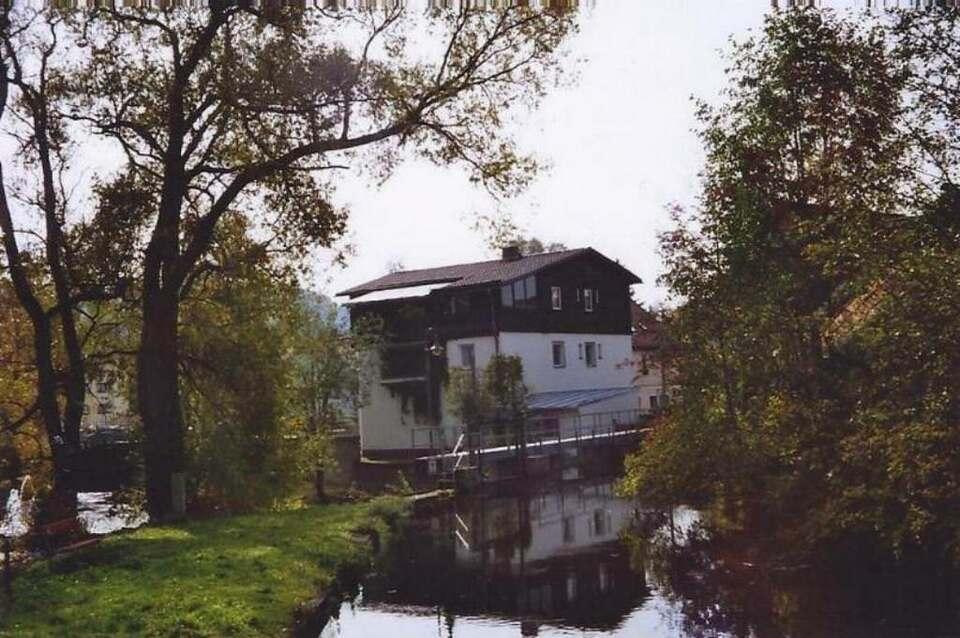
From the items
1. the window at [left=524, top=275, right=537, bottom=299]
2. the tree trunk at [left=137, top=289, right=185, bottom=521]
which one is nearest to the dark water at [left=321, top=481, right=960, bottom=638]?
the tree trunk at [left=137, top=289, right=185, bottom=521]

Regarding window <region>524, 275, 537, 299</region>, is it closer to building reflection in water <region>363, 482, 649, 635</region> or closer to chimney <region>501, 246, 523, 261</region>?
chimney <region>501, 246, 523, 261</region>

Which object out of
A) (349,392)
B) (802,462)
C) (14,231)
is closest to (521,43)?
Result: (802,462)

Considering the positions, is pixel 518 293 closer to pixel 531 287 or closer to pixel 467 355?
pixel 531 287

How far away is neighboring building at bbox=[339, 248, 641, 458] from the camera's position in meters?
36.6

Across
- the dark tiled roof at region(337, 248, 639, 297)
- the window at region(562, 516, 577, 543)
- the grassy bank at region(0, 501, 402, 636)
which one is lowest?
the window at region(562, 516, 577, 543)

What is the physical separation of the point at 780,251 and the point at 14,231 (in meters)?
11.9

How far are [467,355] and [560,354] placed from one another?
4.62m

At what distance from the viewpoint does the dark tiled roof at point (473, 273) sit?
3685 centimetres

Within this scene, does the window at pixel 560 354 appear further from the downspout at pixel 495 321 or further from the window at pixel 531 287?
the downspout at pixel 495 321

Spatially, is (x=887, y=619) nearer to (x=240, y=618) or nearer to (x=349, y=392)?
(x=240, y=618)

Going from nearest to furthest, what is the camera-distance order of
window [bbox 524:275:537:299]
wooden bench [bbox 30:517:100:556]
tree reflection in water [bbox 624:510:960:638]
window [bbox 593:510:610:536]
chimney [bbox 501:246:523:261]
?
tree reflection in water [bbox 624:510:960:638], wooden bench [bbox 30:517:100:556], window [bbox 593:510:610:536], window [bbox 524:275:537:299], chimney [bbox 501:246:523:261]

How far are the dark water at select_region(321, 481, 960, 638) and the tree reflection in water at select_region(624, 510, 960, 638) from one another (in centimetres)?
2

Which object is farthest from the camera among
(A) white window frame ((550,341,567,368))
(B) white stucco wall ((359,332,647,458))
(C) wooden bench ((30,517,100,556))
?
(A) white window frame ((550,341,567,368))

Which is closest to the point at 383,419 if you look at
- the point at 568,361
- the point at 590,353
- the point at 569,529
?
the point at 568,361
